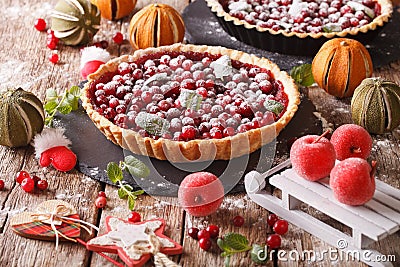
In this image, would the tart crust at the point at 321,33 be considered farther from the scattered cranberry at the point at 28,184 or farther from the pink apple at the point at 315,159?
the scattered cranberry at the point at 28,184

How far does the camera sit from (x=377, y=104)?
284 cm

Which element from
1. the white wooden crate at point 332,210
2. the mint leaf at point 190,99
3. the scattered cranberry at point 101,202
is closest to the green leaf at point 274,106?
the mint leaf at point 190,99

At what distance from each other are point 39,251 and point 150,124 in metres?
0.61

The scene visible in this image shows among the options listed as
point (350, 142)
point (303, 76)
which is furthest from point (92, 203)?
point (303, 76)

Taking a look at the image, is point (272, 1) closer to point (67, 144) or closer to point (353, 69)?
point (353, 69)

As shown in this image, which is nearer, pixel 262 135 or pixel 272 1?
pixel 262 135

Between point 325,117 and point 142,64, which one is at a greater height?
point 142,64

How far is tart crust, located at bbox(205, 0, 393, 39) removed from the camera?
328 centimetres

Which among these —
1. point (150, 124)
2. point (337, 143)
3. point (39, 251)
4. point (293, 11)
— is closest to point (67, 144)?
point (150, 124)

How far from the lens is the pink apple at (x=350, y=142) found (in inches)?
98.7

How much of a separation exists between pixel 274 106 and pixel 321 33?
0.66m

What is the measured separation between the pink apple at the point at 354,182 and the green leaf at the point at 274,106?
0.58 meters

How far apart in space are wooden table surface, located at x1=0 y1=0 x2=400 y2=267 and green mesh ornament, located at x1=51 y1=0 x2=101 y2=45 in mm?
133

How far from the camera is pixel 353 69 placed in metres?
3.05
